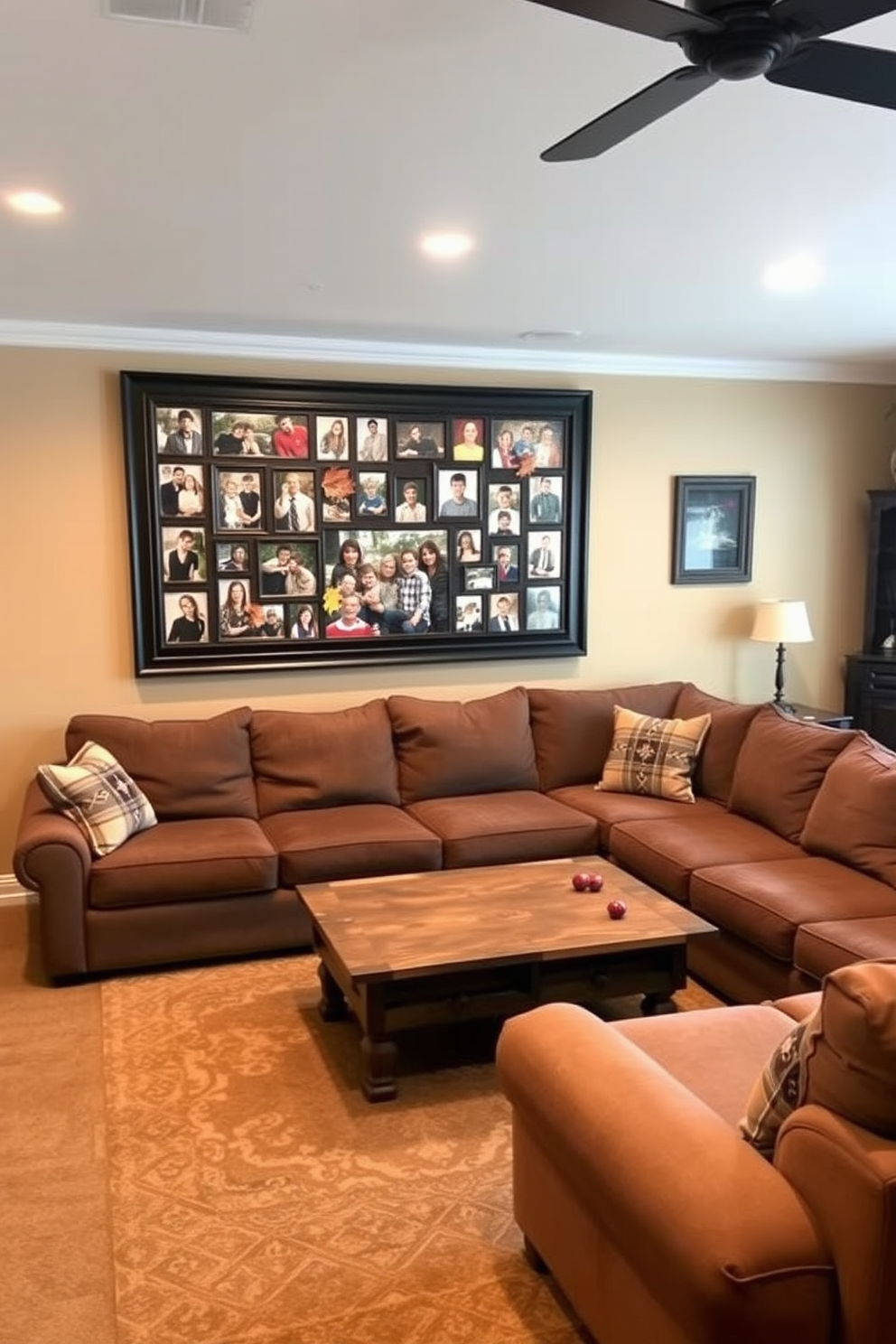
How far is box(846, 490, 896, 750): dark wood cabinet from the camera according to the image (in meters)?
5.59

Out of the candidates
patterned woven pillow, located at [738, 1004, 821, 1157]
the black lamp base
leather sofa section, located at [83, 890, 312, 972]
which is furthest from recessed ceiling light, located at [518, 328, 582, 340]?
patterned woven pillow, located at [738, 1004, 821, 1157]

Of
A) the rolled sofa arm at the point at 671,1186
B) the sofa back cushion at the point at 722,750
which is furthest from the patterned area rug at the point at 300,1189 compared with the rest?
the sofa back cushion at the point at 722,750

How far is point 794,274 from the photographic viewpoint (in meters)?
3.71

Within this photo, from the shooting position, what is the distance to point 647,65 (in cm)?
211

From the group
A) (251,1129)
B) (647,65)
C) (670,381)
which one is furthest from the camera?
(670,381)

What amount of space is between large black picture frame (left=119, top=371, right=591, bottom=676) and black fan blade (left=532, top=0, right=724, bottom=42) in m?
A: 3.25

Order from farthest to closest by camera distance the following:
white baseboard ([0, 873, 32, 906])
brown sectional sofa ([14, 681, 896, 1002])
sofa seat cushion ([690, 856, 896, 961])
A: 1. white baseboard ([0, 873, 32, 906])
2. brown sectional sofa ([14, 681, 896, 1002])
3. sofa seat cushion ([690, 856, 896, 961])

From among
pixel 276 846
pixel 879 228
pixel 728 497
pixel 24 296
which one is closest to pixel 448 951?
pixel 276 846

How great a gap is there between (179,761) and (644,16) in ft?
11.3

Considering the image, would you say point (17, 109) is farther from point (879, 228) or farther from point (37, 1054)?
point (37, 1054)

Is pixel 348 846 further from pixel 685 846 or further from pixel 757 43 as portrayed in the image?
pixel 757 43

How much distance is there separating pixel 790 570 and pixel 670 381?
1.25m

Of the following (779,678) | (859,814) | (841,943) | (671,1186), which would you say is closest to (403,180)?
(671,1186)

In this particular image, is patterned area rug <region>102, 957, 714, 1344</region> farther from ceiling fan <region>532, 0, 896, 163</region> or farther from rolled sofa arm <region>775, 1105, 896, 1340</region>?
ceiling fan <region>532, 0, 896, 163</region>
